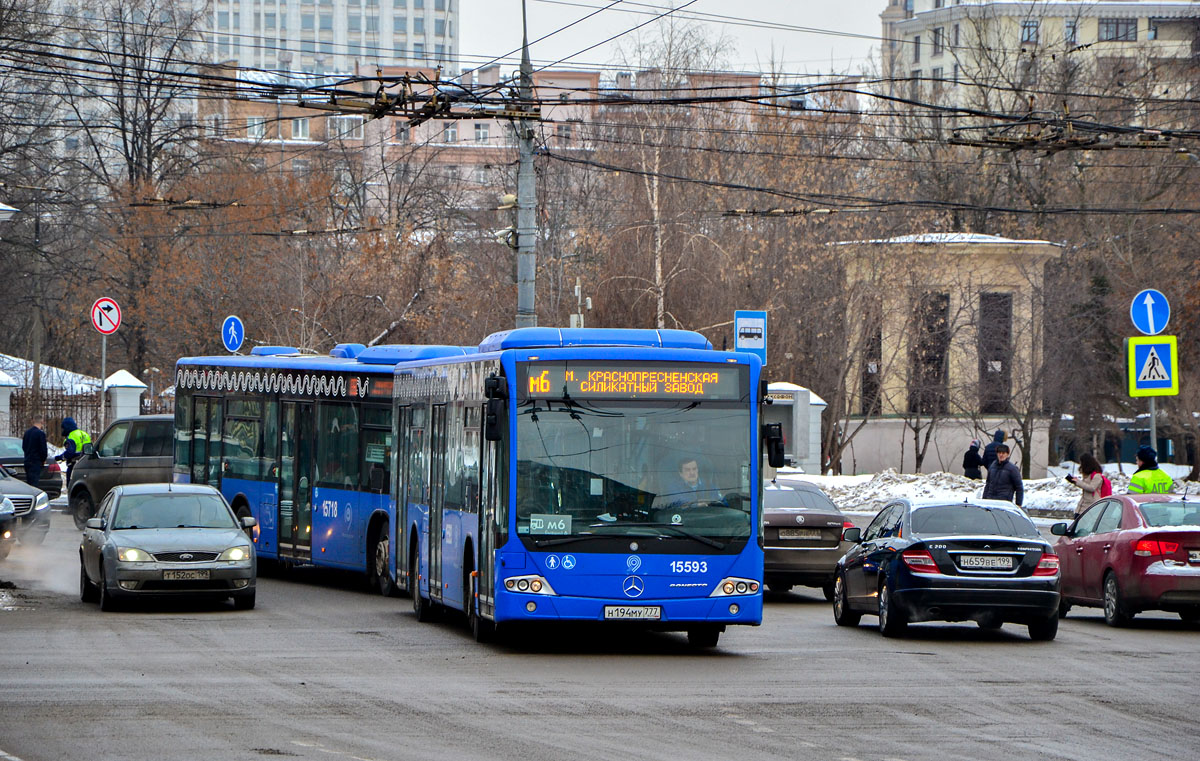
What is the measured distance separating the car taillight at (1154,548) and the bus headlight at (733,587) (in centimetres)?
467

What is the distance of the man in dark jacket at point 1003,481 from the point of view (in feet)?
78.3

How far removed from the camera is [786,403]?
37469 mm

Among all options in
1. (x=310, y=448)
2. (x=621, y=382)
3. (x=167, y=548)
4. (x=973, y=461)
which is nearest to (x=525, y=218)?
(x=310, y=448)

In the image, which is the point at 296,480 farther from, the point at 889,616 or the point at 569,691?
the point at 569,691

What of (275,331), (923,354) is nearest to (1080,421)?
(923,354)

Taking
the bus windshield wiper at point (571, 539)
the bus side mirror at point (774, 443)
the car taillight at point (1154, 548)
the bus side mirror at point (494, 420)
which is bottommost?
the car taillight at point (1154, 548)

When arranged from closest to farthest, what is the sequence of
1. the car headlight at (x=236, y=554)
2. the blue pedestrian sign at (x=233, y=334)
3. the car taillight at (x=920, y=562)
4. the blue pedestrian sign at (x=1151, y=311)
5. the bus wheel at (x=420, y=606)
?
the car taillight at (x=920, y=562) → the bus wheel at (x=420, y=606) → the car headlight at (x=236, y=554) → the blue pedestrian sign at (x=1151, y=311) → the blue pedestrian sign at (x=233, y=334)

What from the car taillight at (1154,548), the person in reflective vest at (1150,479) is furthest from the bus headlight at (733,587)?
the person in reflective vest at (1150,479)

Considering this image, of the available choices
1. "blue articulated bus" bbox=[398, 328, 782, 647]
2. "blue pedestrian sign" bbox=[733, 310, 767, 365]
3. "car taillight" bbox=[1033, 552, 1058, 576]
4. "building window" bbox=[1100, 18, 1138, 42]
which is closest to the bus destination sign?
"blue articulated bus" bbox=[398, 328, 782, 647]

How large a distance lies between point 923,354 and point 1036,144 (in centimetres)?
2662

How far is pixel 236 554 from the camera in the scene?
60.4ft

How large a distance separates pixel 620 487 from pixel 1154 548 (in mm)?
5905

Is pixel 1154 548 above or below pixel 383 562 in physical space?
above

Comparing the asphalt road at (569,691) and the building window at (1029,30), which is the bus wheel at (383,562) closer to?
the asphalt road at (569,691)
